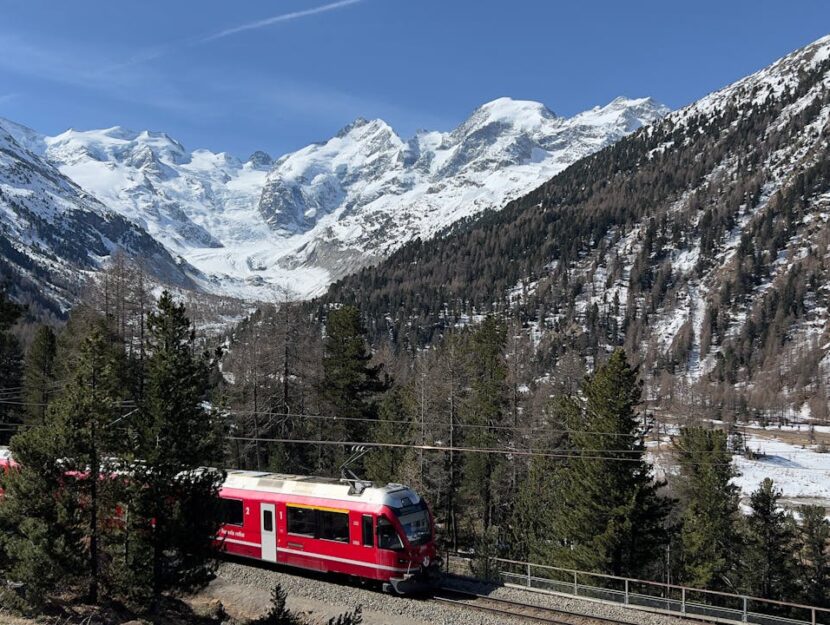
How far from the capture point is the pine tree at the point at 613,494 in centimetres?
3092

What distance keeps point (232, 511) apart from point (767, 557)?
30217mm

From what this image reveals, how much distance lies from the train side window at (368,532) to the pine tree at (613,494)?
1221cm

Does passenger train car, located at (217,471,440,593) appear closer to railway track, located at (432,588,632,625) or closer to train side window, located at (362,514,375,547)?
train side window, located at (362,514,375,547)

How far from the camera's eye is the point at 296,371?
145ft

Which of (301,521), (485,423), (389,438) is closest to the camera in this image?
(301,521)

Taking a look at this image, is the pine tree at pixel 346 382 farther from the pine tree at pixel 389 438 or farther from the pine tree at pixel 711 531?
the pine tree at pixel 711 531

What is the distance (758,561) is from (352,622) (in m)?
33.2

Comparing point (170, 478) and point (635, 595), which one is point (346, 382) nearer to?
point (170, 478)

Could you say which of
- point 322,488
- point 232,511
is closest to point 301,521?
point 322,488

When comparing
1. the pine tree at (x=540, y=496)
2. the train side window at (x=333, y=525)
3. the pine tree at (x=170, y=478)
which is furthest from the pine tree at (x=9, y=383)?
the pine tree at (x=540, y=496)

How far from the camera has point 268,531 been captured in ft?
85.8

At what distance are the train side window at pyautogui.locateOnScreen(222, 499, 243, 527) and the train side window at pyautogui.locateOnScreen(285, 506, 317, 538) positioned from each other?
2.62m

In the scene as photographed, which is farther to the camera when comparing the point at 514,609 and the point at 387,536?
the point at 387,536

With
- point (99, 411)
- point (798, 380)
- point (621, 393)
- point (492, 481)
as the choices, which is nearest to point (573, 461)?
point (621, 393)
